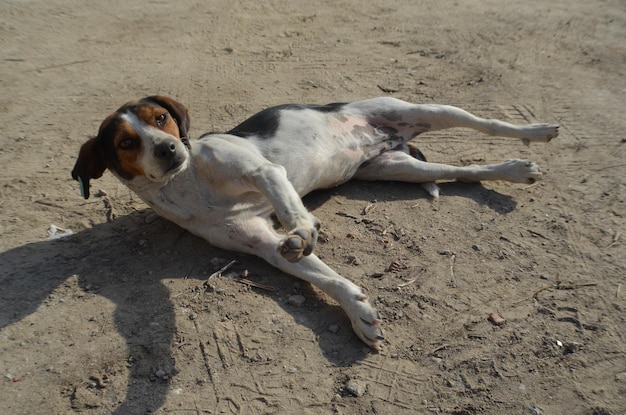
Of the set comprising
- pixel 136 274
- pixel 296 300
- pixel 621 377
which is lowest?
pixel 136 274

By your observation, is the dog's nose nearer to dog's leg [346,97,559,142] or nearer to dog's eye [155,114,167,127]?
dog's eye [155,114,167,127]

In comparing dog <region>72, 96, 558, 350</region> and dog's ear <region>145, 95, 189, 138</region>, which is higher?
dog's ear <region>145, 95, 189, 138</region>

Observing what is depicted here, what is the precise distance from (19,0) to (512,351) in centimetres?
799

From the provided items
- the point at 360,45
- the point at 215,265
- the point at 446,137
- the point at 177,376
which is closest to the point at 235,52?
the point at 360,45

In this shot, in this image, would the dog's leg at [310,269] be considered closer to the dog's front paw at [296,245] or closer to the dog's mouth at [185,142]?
the dog's front paw at [296,245]

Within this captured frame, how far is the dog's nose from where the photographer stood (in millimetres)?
4223

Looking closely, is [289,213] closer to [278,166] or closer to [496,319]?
[278,166]

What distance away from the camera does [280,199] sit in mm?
4070

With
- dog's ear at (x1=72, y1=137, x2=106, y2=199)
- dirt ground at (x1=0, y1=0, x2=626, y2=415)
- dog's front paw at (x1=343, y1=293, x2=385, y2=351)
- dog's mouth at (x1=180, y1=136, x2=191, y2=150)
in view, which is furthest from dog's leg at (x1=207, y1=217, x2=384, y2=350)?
dog's ear at (x1=72, y1=137, x2=106, y2=199)

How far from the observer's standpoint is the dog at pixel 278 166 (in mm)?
4145


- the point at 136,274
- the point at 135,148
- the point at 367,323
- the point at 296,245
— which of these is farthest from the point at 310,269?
the point at 135,148

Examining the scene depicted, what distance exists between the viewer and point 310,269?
→ 428 cm

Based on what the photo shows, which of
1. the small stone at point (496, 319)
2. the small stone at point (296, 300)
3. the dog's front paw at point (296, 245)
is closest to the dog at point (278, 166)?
the dog's front paw at point (296, 245)

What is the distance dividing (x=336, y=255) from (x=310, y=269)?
410 millimetres
